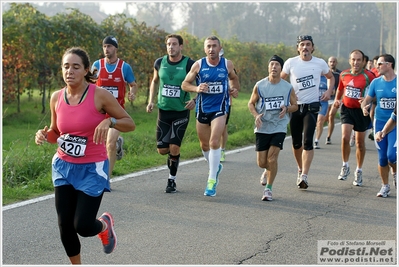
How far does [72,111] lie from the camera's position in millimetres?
5676

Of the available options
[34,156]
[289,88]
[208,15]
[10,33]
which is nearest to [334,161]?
[289,88]

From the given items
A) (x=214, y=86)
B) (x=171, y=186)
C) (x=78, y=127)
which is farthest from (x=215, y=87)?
(x=78, y=127)

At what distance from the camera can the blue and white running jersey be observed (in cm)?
918

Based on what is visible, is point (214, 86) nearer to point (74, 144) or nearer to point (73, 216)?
point (74, 144)

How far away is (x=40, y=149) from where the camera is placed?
12203 mm

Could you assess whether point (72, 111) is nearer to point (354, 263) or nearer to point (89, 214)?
point (89, 214)

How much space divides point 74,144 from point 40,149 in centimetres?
674

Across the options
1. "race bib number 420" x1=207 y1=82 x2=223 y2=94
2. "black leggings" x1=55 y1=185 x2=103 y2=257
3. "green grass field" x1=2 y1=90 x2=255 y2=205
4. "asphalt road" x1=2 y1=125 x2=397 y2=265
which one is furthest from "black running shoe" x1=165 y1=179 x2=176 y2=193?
"black leggings" x1=55 y1=185 x2=103 y2=257

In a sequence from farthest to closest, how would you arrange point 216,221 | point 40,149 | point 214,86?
point 40,149, point 214,86, point 216,221

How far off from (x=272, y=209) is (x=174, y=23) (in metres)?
86.9

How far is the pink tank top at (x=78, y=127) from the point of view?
5.66 metres

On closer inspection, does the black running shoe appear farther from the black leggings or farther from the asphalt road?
the black leggings

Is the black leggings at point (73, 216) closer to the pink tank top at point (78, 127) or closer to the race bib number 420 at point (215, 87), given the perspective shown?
the pink tank top at point (78, 127)

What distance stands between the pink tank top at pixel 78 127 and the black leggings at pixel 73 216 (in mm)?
277
